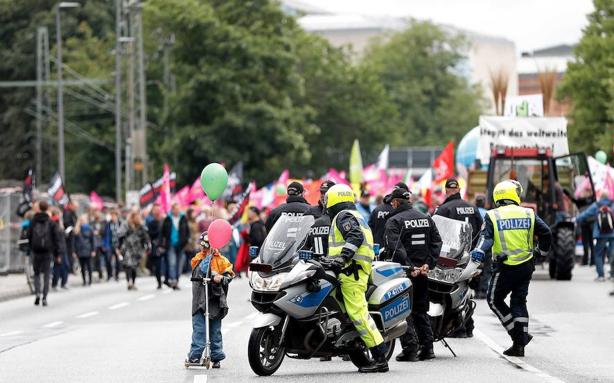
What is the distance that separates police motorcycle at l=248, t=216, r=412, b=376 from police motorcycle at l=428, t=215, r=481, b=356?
4.23 ft

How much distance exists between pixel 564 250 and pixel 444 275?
15.3 meters

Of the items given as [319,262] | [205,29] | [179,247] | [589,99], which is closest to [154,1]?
[205,29]

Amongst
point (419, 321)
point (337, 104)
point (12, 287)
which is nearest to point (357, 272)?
point (419, 321)

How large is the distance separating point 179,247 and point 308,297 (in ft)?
61.4

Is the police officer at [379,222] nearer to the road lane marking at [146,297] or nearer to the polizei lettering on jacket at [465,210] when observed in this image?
the polizei lettering on jacket at [465,210]

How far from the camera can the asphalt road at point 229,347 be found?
50.1 feet

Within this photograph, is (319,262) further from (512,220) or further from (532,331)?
(532,331)

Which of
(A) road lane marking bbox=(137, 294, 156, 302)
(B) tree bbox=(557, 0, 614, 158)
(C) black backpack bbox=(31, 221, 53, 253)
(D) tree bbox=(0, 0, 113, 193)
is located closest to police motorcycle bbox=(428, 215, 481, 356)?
(C) black backpack bbox=(31, 221, 53, 253)

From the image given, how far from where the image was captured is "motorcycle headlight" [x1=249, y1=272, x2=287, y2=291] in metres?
15.1

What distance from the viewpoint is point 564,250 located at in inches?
1264

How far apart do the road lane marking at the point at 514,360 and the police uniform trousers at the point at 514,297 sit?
292mm

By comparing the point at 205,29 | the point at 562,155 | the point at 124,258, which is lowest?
the point at 124,258

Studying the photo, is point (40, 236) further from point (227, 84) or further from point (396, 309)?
point (227, 84)

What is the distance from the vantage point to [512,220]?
1686 centimetres
